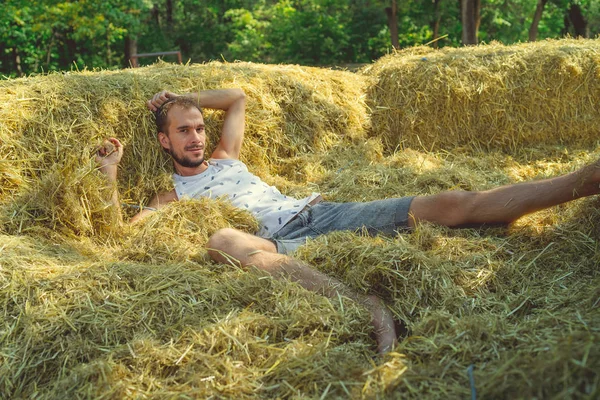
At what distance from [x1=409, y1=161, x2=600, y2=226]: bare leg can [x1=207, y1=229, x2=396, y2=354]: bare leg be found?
32.8 inches

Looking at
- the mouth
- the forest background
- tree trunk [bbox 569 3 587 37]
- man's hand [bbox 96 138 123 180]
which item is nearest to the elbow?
the mouth

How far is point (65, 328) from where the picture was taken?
266 centimetres

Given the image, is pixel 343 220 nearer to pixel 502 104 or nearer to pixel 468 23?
pixel 502 104

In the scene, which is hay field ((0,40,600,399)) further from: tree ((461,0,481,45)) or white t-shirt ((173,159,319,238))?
tree ((461,0,481,45))

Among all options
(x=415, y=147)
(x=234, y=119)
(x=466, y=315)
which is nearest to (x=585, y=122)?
(x=415, y=147)

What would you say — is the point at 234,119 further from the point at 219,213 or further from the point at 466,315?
the point at 466,315

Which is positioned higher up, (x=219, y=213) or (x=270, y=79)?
(x=270, y=79)

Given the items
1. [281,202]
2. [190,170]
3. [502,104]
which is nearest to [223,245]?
[281,202]

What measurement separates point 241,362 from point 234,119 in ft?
9.07

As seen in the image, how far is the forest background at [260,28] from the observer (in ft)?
43.2

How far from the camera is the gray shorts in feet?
11.5

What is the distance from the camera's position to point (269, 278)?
9.72ft

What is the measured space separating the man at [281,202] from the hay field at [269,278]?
0.35 ft

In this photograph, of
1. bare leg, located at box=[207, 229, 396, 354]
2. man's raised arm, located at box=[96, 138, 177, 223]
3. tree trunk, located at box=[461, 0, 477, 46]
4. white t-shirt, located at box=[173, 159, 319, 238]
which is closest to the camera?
bare leg, located at box=[207, 229, 396, 354]
